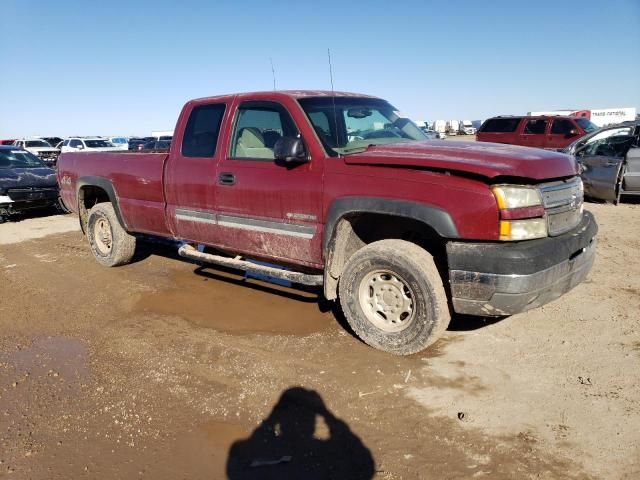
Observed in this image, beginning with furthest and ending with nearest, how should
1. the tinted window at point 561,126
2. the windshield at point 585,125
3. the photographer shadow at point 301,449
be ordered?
1. the windshield at point 585,125
2. the tinted window at point 561,126
3. the photographer shadow at point 301,449

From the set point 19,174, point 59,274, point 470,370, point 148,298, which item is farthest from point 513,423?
point 19,174

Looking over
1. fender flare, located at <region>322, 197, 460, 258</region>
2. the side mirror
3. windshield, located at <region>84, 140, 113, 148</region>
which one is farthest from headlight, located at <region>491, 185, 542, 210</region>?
windshield, located at <region>84, 140, 113, 148</region>

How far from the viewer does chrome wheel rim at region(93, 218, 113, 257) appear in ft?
21.4

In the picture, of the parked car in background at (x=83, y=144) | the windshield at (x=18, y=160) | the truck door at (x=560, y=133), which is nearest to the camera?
the windshield at (x=18, y=160)

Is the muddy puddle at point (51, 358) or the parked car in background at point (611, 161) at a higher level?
the parked car in background at point (611, 161)

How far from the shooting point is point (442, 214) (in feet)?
10.9

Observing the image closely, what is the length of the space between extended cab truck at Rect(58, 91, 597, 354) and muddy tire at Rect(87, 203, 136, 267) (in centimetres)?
99

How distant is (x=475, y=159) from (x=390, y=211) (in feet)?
2.23

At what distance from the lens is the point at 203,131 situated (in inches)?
195

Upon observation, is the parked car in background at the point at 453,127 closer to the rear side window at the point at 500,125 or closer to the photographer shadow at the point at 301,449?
the rear side window at the point at 500,125

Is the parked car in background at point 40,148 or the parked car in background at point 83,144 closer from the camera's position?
the parked car in background at point 40,148

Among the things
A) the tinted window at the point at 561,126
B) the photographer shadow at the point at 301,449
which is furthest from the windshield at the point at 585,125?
the photographer shadow at the point at 301,449

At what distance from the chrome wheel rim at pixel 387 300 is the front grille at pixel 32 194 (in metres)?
9.15

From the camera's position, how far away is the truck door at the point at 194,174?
15.8 ft
